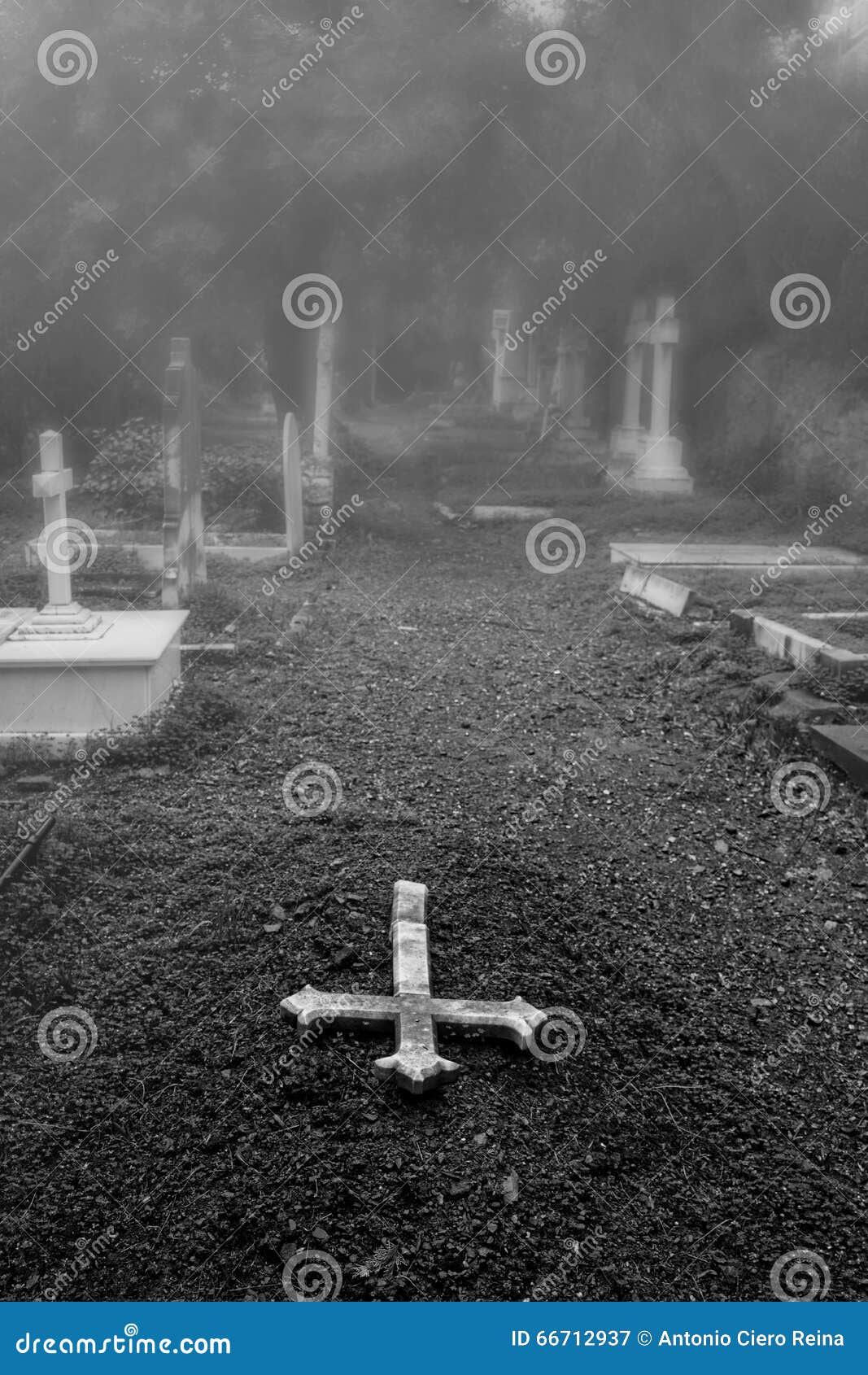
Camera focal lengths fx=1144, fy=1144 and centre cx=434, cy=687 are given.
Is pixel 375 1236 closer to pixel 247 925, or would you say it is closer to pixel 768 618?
pixel 247 925

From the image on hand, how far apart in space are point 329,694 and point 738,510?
7.53 meters

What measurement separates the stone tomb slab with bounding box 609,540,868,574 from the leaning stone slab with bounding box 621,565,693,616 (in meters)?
0.31

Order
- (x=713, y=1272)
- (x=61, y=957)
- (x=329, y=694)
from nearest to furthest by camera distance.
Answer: (x=713, y=1272)
(x=61, y=957)
(x=329, y=694)

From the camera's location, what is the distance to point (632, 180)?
13.2m

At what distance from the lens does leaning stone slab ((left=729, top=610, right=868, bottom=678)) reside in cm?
632

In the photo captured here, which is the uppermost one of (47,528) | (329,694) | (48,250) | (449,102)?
(449,102)

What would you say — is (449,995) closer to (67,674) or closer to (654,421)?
(67,674)

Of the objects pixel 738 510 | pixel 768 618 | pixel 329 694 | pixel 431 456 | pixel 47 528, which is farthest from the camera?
pixel 431 456

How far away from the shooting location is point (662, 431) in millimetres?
14461

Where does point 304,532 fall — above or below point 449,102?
below

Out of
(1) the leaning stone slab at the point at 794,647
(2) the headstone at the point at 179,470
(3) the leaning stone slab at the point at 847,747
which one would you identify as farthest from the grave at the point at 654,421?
(3) the leaning stone slab at the point at 847,747

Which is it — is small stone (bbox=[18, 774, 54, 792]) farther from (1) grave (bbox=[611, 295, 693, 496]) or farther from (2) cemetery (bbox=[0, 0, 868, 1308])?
(1) grave (bbox=[611, 295, 693, 496])

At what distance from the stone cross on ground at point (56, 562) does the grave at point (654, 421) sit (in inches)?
353

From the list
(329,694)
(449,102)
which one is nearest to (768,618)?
(329,694)
